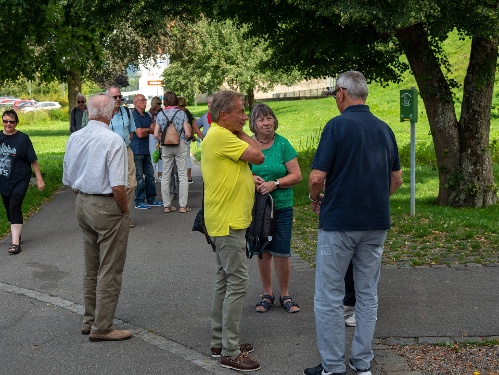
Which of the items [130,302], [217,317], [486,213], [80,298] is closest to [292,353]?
[217,317]

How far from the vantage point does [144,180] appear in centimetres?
1454

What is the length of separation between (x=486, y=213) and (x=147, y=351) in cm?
802

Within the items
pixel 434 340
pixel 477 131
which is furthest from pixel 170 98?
pixel 434 340

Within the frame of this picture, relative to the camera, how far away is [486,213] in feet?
43.4

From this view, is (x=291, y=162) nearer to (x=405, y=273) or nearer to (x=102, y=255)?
(x=102, y=255)

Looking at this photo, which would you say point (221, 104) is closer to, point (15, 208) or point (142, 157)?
point (15, 208)

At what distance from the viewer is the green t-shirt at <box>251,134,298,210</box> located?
7.21 m

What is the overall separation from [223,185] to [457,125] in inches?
335

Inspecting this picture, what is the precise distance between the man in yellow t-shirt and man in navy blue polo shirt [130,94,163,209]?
8.39 meters

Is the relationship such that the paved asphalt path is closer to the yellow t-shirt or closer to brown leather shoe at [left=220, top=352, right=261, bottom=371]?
brown leather shoe at [left=220, top=352, right=261, bottom=371]

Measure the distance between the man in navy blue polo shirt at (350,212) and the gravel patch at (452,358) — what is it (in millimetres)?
457

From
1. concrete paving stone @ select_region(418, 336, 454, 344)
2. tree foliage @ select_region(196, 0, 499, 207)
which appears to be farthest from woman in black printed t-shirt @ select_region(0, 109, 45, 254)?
concrete paving stone @ select_region(418, 336, 454, 344)

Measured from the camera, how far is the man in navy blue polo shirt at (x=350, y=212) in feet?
18.1

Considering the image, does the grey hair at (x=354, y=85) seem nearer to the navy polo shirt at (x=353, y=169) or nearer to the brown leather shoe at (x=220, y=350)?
the navy polo shirt at (x=353, y=169)
